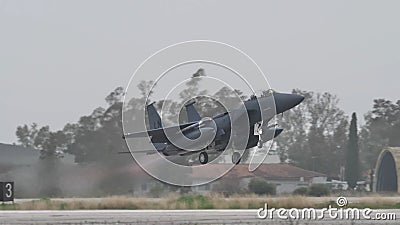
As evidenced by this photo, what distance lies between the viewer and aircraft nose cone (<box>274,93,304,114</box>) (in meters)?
41.1

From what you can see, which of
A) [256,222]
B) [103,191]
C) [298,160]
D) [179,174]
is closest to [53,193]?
[103,191]

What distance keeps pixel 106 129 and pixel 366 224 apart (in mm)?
26919

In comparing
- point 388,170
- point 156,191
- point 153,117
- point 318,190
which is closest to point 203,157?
point 153,117

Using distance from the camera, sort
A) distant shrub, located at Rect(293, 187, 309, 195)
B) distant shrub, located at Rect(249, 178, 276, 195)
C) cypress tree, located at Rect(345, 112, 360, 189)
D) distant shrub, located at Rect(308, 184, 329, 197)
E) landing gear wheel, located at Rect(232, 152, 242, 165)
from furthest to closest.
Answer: cypress tree, located at Rect(345, 112, 360, 189) → distant shrub, located at Rect(308, 184, 329, 197) → distant shrub, located at Rect(249, 178, 276, 195) → distant shrub, located at Rect(293, 187, 309, 195) → landing gear wheel, located at Rect(232, 152, 242, 165)

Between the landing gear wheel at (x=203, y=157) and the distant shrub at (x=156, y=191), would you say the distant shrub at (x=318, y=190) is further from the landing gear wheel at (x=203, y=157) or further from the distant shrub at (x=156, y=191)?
the landing gear wheel at (x=203, y=157)

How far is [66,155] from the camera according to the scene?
57.0 metres

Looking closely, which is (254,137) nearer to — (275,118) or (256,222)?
(275,118)

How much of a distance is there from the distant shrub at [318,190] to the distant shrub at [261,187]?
301 centimetres

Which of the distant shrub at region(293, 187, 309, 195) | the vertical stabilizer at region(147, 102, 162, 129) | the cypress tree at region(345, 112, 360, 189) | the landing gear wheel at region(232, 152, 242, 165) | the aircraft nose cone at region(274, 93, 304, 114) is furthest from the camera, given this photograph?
the cypress tree at region(345, 112, 360, 189)

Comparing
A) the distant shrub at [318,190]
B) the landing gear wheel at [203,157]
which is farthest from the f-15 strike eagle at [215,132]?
the distant shrub at [318,190]

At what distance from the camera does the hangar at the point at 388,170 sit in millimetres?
76562

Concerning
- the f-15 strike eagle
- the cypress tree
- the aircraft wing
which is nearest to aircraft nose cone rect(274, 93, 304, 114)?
the f-15 strike eagle

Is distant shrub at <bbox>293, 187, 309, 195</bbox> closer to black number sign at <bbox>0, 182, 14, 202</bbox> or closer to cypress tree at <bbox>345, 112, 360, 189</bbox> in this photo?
cypress tree at <bbox>345, 112, 360, 189</bbox>

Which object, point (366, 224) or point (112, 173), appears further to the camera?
point (112, 173)
